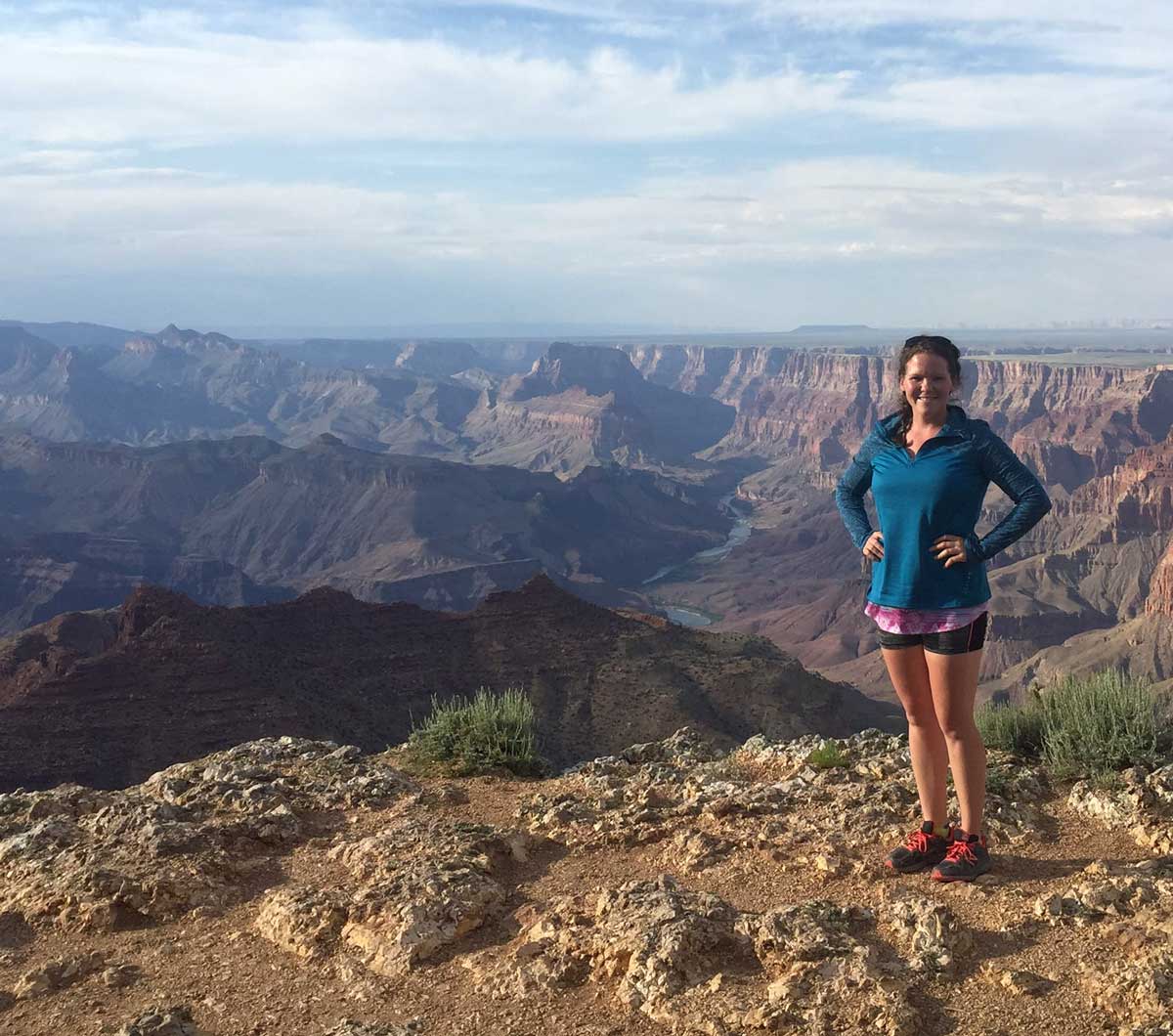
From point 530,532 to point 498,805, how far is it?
13388cm

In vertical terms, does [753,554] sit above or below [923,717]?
below

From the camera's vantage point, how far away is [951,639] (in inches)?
216

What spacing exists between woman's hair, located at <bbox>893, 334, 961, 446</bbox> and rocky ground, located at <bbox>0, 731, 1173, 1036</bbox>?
2.56 meters

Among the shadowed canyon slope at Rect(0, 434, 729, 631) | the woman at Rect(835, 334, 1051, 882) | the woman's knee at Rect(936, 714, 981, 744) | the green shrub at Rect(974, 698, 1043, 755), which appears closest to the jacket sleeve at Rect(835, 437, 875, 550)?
the woman at Rect(835, 334, 1051, 882)

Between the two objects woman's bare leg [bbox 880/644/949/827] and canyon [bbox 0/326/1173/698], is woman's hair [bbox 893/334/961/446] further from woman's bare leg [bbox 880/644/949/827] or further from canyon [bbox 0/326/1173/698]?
canyon [bbox 0/326/1173/698]

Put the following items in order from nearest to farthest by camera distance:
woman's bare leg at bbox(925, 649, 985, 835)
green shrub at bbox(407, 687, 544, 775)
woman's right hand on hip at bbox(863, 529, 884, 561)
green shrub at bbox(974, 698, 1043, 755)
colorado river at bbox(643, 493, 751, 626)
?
woman's bare leg at bbox(925, 649, 985, 835)
woman's right hand on hip at bbox(863, 529, 884, 561)
green shrub at bbox(974, 698, 1043, 755)
green shrub at bbox(407, 687, 544, 775)
colorado river at bbox(643, 493, 751, 626)

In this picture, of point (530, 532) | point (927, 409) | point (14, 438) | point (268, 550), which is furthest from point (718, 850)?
point (14, 438)

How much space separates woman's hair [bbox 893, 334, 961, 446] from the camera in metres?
5.59

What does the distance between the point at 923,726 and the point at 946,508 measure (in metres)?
1.31

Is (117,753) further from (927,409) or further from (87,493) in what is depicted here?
(87,493)

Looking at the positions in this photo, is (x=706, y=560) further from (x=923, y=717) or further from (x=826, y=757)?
(x=923, y=717)

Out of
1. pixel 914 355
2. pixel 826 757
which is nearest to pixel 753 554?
pixel 826 757

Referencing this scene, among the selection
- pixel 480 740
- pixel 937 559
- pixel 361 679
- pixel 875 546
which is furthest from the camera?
pixel 361 679

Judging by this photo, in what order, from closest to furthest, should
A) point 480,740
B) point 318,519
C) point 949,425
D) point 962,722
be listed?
point 949,425
point 962,722
point 480,740
point 318,519
